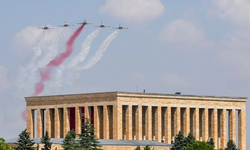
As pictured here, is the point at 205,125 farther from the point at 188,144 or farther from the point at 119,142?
the point at 119,142

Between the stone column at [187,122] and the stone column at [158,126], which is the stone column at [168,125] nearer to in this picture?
the stone column at [158,126]

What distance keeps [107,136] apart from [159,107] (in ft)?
38.9

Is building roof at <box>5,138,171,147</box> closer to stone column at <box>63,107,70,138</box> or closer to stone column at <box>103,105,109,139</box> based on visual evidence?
stone column at <box>103,105,109,139</box>

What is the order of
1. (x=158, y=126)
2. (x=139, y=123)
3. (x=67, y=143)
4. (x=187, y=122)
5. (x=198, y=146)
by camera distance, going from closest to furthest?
(x=67, y=143)
(x=198, y=146)
(x=139, y=123)
(x=158, y=126)
(x=187, y=122)

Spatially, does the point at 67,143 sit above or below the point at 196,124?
below

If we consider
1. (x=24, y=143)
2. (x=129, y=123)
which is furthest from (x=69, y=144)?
(x=129, y=123)

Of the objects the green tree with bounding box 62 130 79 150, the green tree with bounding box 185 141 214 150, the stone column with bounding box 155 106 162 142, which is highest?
the stone column with bounding box 155 106 162 142

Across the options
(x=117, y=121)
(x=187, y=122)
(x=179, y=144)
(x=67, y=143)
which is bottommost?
(x=67, y=143)

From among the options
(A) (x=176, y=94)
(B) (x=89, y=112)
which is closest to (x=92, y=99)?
(B) (x=89, y=112)

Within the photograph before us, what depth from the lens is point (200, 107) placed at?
197875 mm

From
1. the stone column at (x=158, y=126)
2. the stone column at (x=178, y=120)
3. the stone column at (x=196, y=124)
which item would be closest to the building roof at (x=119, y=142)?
the stone column at (x=158, y=126)

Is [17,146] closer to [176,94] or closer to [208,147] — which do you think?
[208,147]

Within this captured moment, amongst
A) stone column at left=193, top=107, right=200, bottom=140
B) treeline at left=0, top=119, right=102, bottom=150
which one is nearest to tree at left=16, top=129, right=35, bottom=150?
treeline at left=0, top=119, right=102, bottom=150

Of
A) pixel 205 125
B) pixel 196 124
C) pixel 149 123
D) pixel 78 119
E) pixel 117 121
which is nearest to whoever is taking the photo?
pixel 117 121
